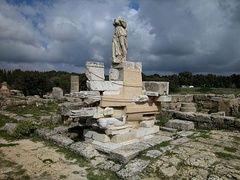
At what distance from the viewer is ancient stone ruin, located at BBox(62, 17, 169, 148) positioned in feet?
19.6

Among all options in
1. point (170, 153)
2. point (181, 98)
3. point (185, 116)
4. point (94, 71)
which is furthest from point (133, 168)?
point (181, 98)

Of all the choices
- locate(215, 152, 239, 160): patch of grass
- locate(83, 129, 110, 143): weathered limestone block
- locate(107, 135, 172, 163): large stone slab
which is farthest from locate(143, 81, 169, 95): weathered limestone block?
locate(215, 152, 239, 160): patch of grass

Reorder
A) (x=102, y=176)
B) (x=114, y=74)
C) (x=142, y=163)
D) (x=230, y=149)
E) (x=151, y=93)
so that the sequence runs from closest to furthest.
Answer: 1. (x=102, y=176)
2. (x=142, y=163)
3. (x=230, y=149)
4. (x=114, y=74)
5. (x=151, y=93)

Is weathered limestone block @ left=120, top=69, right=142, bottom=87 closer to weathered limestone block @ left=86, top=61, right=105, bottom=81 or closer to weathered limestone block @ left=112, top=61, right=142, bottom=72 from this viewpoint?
weathered limestone block @ left=112, top=61, right=142, bottom=72

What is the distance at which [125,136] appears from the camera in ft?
20.2

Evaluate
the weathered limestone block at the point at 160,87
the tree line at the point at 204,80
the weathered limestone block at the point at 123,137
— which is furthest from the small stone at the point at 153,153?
the tree line at the point at 204,80

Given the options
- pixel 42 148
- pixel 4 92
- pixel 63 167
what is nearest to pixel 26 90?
pixel 4 92

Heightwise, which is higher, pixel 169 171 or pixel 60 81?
pixel 60 81

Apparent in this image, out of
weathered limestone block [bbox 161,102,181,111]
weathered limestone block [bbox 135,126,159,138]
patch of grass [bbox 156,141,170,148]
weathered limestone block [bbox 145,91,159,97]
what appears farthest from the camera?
weathered limestone block [bbox 161,102,181,111]

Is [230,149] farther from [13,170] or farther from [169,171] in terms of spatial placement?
[13,170]

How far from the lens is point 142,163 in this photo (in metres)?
4.77

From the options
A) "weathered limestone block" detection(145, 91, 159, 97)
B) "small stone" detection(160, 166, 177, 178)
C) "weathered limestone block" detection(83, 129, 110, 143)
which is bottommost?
"small stone" detection(160, 166, 177, 178)

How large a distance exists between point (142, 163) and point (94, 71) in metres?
2.81

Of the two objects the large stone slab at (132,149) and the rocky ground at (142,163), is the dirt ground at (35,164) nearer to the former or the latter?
the rocky ground at (142,163)
